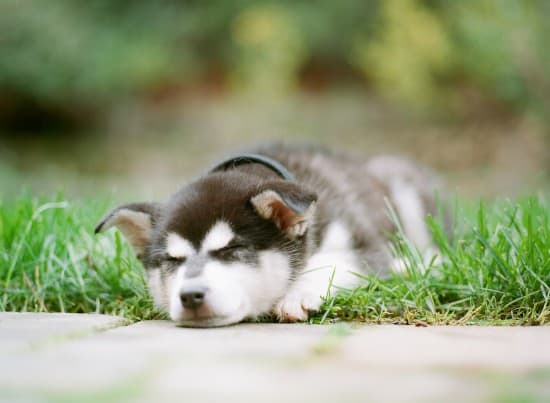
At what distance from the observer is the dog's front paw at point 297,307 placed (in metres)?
3.04

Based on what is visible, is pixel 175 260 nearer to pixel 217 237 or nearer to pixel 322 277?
pixel 217 237

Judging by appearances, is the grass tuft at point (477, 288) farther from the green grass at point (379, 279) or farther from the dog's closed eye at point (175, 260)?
the dog's closed eye at point (175, 260)

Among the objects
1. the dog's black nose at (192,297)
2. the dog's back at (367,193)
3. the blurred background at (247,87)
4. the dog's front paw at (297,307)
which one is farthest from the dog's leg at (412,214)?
the blurred background at (247,87)

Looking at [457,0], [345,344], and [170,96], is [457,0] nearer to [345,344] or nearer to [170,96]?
[170,96]

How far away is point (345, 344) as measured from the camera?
2195 mm

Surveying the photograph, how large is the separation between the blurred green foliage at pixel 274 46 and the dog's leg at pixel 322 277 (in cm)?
668

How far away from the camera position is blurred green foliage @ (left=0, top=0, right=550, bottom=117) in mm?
9719

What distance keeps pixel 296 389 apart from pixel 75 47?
1225 cm

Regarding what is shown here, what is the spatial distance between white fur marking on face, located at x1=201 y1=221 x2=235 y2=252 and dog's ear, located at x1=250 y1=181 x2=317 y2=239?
191 millimetres

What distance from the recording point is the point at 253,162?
13.0ft

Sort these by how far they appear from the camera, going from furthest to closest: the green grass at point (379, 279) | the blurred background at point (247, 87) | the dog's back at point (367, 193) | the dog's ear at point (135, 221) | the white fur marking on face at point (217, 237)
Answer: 1. the blurred background at point (247, 87)
2. the dog's back at point (367, 193)
3. the dog's ear at point (135, 221)
4. the white fur marking on face at point (217, 237)
5. the green grass at point (379, 279)

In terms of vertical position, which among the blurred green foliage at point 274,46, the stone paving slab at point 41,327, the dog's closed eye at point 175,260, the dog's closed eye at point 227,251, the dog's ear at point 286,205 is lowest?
the stone paving slab at point 41,327

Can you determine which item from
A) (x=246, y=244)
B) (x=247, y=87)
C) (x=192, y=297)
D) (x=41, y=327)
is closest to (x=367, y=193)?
(x=246, y=244)

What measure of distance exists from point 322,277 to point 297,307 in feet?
1.33
